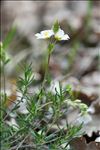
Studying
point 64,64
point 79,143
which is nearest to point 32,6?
point 64,64

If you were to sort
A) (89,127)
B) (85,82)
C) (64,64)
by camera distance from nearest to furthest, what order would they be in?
(89,127)
(85,82)
(64,64)

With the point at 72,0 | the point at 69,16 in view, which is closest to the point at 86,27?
the point at 69,16

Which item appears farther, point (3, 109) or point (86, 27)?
point (86, 27)

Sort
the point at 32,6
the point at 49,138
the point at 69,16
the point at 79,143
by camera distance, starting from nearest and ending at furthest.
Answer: the point at 49,138, the point at 79,143, the point at 69,16, the point at 32,6

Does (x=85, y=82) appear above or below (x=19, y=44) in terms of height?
below

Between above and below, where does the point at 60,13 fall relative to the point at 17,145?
above

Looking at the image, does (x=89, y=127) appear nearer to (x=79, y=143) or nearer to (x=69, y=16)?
(x=79, y=143)

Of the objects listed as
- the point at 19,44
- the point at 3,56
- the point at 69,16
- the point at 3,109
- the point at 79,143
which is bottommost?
the point at 79,143

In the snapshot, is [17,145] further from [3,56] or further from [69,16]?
[69,16]

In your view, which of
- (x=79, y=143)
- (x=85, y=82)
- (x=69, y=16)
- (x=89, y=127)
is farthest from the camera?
(x=69, y=16)
